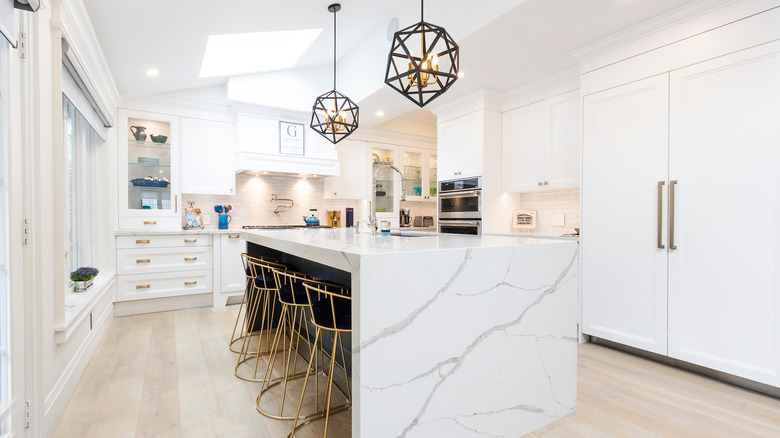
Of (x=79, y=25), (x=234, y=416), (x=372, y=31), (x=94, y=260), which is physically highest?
(x=372, y=31)

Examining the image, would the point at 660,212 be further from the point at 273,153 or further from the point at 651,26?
the point at 273,153

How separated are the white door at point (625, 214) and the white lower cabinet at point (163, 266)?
382 cm

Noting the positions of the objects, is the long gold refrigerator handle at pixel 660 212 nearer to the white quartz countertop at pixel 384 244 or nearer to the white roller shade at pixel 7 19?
the white quartz countertop at pixel 384 244

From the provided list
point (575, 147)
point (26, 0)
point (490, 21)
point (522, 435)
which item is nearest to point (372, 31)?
point (490, 21)

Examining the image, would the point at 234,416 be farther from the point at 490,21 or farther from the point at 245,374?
the point at 490,21

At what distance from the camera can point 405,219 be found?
20.1ft

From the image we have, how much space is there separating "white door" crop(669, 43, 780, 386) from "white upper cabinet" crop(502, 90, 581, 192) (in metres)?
1.03

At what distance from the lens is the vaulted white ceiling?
2.49 m

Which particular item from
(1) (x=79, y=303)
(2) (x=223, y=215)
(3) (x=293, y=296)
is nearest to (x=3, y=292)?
(3) (x=293, y=296)

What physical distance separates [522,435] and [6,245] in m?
2.28

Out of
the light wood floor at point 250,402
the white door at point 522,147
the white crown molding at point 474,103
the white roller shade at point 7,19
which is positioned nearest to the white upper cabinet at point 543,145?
the white door at point 522,147

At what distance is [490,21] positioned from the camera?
259 cm

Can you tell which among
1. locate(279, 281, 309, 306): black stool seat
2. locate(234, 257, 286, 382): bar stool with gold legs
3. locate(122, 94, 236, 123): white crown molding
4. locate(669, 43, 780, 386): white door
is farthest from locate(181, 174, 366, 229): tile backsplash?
locate(669, 43, 780, 386): white door

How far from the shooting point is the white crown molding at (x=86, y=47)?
211 centimetres
